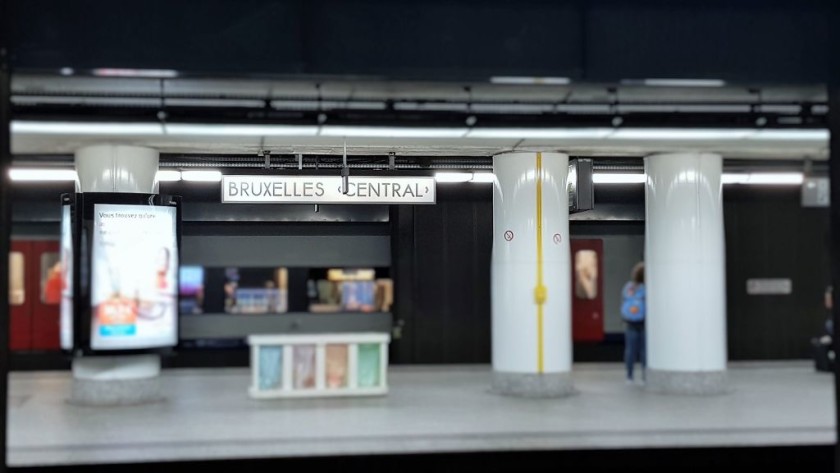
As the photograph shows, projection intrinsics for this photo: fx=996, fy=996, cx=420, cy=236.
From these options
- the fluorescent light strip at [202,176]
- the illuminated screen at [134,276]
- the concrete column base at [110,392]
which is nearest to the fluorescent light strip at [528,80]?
the fluorescent light strip at [202,176]

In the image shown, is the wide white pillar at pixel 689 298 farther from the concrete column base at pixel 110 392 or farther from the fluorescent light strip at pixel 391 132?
the concrete column base at pixel 110 392

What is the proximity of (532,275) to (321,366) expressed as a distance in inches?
114

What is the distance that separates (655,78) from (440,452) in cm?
347

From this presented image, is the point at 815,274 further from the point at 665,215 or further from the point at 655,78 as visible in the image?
the point at 655,78

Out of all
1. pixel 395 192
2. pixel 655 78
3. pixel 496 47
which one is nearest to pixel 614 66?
pixel 655 78

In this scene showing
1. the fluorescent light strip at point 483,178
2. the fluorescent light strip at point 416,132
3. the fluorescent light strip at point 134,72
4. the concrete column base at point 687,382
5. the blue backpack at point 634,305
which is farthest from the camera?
the concrete column base at point 687,382

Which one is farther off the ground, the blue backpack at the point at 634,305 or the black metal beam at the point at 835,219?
the black metal beam at the point at 835,219

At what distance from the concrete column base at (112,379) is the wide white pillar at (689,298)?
17.4 feet

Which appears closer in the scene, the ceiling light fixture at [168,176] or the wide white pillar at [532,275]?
the ceiling light fixture at [168,176]

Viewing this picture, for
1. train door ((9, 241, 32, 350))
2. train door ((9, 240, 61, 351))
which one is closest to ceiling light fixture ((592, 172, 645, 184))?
train door ((9, 241, 32, 350))

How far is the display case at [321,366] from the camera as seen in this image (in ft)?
34.3

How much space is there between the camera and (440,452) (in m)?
7.73

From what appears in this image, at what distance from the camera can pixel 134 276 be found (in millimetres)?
8836

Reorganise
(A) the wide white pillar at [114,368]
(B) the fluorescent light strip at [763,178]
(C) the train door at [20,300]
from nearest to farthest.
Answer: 1. (C) the train door at [20,300]
2. (B) the fluorescent light strip at [763,178]
3. (A) the wide white pillar at [114,368]
